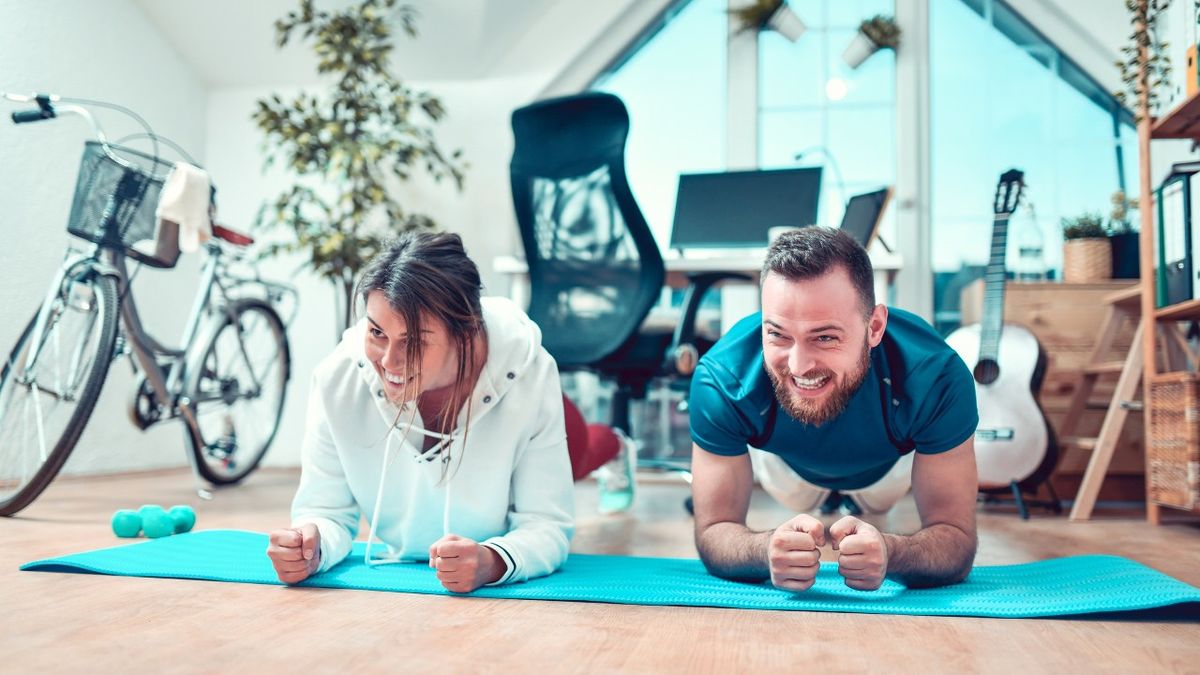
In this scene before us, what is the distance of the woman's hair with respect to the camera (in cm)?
142

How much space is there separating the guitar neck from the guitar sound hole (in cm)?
2

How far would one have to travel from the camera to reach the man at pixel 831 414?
146cm

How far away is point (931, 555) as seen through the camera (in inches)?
58.9

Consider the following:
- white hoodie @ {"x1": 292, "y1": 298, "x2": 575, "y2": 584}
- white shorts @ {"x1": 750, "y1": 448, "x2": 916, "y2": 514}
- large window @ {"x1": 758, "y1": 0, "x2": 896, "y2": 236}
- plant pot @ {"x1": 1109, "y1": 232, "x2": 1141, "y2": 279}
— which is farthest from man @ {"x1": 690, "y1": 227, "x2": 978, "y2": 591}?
large window @ {"x1": 758, "y1": 0, "x2": 896, "y2": 236}

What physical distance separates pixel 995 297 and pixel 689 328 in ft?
3.18

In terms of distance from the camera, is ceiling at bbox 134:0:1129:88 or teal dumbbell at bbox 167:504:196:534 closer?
teal dumbbell at bbox 167:504:196:534

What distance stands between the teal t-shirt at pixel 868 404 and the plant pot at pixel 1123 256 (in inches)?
84.1

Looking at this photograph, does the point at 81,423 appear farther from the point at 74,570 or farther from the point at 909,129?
the point at 909,129

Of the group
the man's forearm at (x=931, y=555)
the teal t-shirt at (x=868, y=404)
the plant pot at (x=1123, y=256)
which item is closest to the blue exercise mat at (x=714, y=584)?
the man's forearm at (x=931, y=555)

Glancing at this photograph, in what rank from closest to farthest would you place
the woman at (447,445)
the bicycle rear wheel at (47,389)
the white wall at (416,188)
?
the woman at (447,445) < the bicycle rear wheel at (47,389) < the white wall at (416,188)

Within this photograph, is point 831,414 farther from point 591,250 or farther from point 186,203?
point 186,203

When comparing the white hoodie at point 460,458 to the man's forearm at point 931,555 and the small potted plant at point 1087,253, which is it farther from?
the small potted plant at point 1087,253

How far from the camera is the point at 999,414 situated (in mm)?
2916

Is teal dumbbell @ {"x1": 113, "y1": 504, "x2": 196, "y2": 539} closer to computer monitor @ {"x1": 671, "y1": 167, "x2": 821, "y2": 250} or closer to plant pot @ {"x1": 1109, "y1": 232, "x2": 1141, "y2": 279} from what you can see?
computer monitor @ {"x1": 671, "y1": 167, "x2": 821, "y2": 250}
